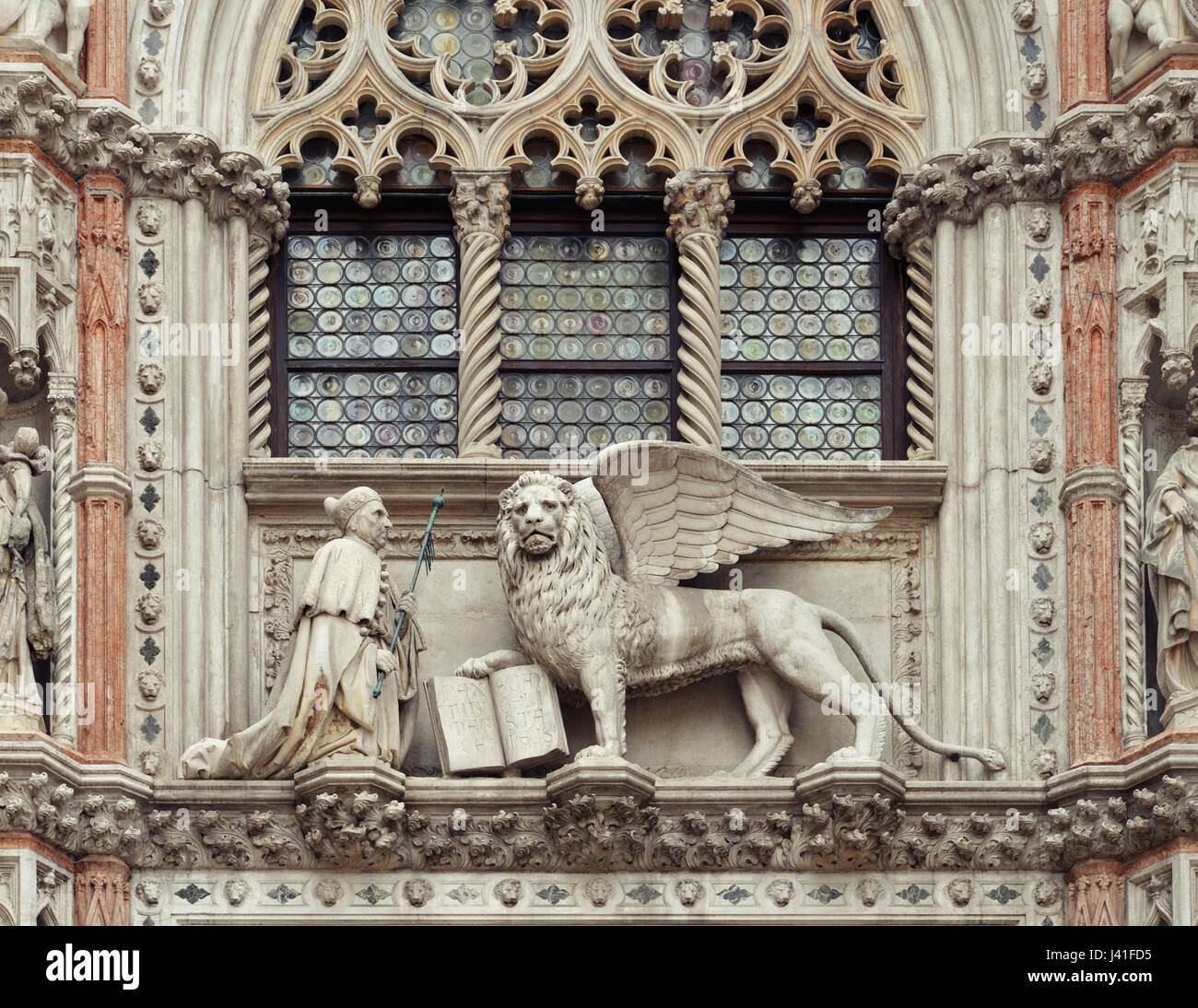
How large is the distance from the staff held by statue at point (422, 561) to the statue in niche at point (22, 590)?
200 centimetres

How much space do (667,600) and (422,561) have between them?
163 cm

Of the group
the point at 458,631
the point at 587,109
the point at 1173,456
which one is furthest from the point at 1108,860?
the point at 587,109

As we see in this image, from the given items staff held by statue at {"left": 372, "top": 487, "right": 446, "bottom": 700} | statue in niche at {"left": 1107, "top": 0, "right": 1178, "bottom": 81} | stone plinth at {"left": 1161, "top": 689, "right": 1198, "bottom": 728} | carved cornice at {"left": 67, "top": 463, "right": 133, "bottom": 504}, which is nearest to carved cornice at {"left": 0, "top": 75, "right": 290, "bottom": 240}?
carved cornice at {"left": 67, "top": 463, "right": 133, "bottom": 504}

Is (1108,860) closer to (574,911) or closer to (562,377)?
(574,911)

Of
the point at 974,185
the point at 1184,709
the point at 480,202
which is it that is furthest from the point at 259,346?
the point at 1184,709

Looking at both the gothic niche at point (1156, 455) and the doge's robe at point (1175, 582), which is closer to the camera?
the doge's robe at point (1175, 582)

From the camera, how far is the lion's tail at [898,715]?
873 inches

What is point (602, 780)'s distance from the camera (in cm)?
2145

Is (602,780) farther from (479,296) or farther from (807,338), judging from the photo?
(807,338)

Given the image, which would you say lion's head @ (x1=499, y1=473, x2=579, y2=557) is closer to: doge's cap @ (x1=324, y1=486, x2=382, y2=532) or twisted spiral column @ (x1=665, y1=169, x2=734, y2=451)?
doge's cap @ (x1=324, y1=486, x2=382, y2=532)

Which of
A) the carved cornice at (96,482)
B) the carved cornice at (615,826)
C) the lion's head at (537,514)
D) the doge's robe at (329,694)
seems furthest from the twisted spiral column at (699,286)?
the carved cornice at (96,482)

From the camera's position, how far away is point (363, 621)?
72.1 feet

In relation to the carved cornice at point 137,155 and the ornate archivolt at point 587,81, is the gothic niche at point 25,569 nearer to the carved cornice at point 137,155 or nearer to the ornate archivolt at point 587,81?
the carved cornice at point 137,155

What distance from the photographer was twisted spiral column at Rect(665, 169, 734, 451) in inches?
920
